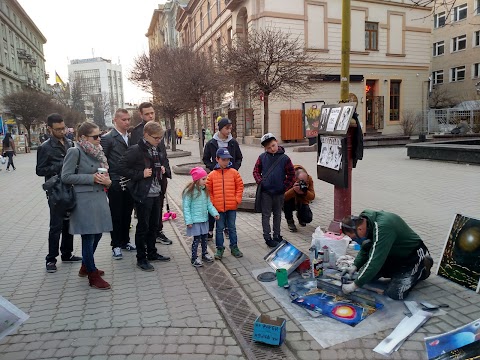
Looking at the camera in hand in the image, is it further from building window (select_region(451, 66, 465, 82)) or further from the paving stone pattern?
building window (select_region(451, 66, 465, 82))

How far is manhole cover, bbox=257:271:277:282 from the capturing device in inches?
169

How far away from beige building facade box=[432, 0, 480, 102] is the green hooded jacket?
1547 inches

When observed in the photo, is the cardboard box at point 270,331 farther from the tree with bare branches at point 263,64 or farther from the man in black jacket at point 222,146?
the tree with bare branches at point 263,64

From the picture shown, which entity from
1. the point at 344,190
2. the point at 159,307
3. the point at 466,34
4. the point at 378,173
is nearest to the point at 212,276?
the point at 159,307

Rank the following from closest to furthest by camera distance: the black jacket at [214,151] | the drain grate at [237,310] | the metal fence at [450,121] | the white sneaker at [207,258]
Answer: the drain grate at [237,310]
the white sneaker at [207,258]
the black jacket at [214,151]
the metal fence at [450,121]

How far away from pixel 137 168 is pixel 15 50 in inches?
2394

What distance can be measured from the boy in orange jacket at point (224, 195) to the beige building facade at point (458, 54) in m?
39.0

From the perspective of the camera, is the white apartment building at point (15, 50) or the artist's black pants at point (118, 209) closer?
the artist's black pants at point (118, 209)

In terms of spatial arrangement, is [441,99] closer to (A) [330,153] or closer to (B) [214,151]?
(A) [330,153]

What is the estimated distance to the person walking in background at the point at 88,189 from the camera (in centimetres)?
413

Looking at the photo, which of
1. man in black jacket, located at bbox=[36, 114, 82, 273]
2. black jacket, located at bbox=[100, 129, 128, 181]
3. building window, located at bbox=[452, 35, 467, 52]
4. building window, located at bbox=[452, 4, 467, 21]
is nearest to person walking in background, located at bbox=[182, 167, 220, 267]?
black jacket, located at bbox=[100, 129, 128, 181]

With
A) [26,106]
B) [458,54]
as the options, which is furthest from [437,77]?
[26,106]

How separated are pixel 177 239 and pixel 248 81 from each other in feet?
29.0

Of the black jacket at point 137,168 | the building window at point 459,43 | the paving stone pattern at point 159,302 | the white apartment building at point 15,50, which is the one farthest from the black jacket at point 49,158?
the building window at point 459,43
